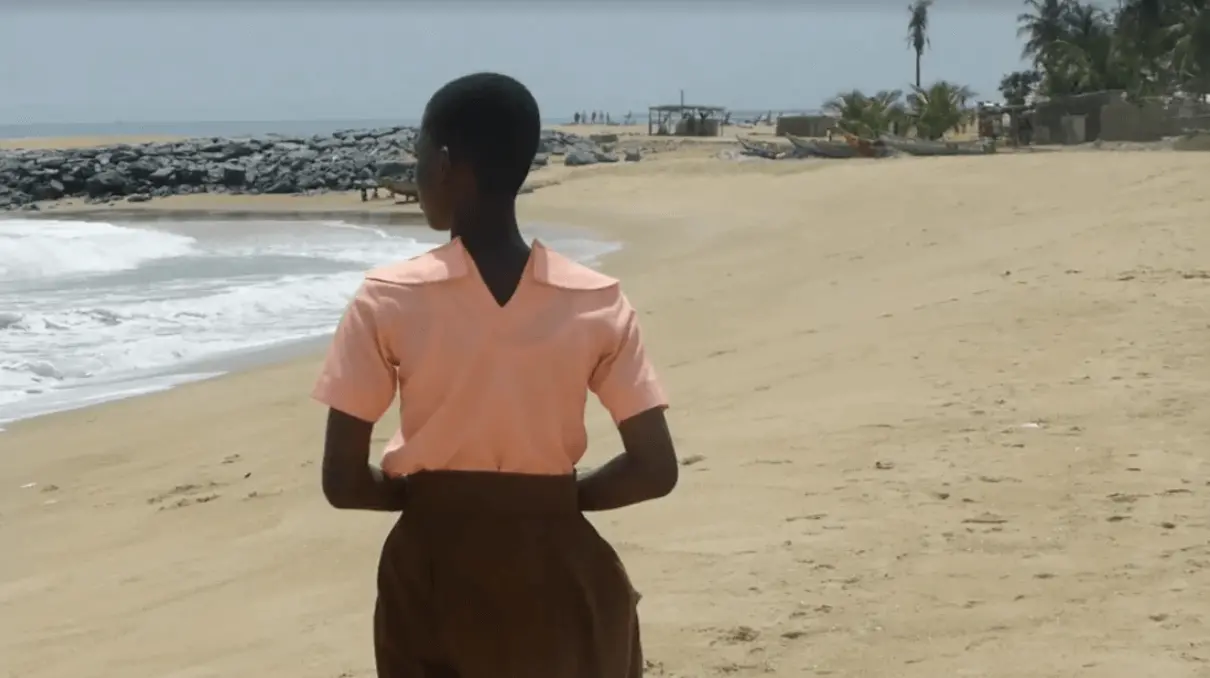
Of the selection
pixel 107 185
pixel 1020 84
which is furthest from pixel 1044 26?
pixel 107 185

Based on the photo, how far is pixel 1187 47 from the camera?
3909 centimetres

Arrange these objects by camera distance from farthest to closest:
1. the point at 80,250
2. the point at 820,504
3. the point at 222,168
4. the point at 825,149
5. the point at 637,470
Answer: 1. the point at 222,168
2. the point at 825,149
3. the point at 80,250
4. the point at 820,504
5. the point at 637,470

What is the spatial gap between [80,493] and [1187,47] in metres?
38.0

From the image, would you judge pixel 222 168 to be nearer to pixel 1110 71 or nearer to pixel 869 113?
pixel 869 113

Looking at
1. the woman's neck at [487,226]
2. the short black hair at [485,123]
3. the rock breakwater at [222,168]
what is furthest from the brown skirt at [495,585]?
the rock breakwater at [222,168]

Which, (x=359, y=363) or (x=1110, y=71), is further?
(x=1110, y=71)

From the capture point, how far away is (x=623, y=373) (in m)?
2.02

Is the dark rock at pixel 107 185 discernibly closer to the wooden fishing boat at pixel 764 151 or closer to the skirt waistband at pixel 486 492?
the wooden fishing boat at pixel 764 151

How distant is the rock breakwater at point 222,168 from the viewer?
42.7 metres

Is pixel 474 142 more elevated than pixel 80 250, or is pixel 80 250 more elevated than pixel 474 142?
pixel 474 142

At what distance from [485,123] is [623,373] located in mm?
421

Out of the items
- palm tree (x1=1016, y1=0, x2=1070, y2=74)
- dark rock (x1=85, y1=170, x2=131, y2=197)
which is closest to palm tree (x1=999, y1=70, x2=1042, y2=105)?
palm tree (x1=1016, y1=0, x2=1070, y2=74)

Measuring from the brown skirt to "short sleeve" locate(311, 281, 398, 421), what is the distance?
16 centimetres

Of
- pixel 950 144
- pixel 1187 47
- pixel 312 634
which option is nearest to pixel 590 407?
pixel 312 634
